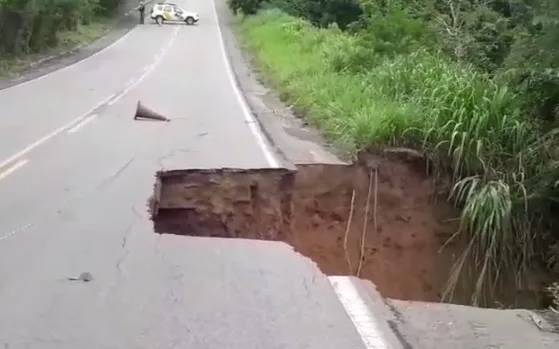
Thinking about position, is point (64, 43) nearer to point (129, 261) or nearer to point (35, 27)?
point (35, 27)

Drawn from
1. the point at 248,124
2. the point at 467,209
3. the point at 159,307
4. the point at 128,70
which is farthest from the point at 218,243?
the point at 128,70

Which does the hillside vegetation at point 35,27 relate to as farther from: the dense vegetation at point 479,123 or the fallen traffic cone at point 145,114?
the dense vegetation at point 479,123

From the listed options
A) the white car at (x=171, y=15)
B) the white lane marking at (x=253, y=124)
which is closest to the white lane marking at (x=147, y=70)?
the white lane marking at (x=253, y=124)

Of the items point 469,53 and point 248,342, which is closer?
point 248,342

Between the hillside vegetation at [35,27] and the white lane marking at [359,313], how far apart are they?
991 inches

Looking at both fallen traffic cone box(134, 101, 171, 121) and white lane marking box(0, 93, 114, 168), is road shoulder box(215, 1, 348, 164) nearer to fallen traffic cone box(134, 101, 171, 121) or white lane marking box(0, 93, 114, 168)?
fallen traffic cone box(134, 101, 171, 121)

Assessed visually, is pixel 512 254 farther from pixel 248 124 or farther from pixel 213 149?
pixel 248 124

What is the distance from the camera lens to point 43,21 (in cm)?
3459

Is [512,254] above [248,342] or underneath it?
underneath

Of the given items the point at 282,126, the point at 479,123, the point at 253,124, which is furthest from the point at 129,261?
the point at 253,124

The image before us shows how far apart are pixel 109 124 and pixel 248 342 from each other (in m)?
10.7

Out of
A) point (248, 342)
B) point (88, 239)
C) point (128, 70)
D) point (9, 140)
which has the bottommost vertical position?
point (128, 70)

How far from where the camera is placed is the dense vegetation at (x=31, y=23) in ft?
102

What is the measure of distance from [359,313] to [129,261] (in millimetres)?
2111
